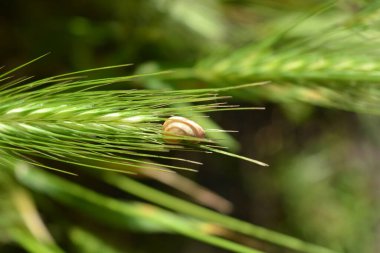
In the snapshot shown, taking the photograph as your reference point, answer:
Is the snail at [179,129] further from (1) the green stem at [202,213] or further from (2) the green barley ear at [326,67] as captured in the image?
(1) the green stem at [202,213]

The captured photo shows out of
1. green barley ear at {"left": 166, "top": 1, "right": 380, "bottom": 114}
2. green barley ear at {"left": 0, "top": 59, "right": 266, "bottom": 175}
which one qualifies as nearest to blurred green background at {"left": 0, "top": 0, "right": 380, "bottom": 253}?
green barley ear at {"left": 166, "top": 1, "right": 380, "bottom": 114}

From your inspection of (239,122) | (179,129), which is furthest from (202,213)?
(179,129)

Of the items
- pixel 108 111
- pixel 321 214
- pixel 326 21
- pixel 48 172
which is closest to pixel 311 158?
pixel 321 214

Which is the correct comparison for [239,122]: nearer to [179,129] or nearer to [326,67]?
[326,67]

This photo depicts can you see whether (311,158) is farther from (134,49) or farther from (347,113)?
(134,49)

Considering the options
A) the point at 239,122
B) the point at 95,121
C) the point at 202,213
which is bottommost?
the point at 95,121
